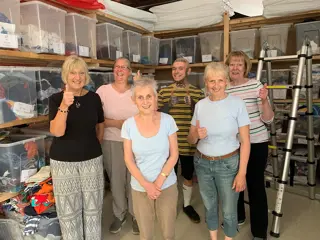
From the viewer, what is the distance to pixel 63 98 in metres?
1.57

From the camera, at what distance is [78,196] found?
178cm

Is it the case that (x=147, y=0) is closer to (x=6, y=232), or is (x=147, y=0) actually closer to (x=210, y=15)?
(x=210, y=15)

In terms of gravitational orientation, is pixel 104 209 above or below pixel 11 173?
below

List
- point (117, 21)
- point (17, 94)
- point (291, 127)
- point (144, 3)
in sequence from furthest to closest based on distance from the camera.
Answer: point (144, 3)
point (117, 21)
point (291, 127)
point (17, 94)

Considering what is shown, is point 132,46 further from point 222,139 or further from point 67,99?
point 222,139

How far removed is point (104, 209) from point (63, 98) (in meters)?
1.45

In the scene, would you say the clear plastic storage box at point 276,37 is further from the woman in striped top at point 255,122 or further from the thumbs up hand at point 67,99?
the thumbs up hand at point 67,99

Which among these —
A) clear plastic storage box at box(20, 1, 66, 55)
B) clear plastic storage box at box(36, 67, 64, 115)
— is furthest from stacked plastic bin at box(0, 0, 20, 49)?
clear plastic storage box at box(36, 67, 64, 115)

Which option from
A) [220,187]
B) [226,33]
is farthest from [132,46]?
[220,187]

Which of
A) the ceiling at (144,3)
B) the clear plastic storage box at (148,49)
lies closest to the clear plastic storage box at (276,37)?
the clear plastic storage box at (148,49)

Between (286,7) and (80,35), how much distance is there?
2.01 meters

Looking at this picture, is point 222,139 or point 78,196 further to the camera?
point 78,196

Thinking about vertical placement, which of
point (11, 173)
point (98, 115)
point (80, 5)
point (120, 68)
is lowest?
point (11, 173)

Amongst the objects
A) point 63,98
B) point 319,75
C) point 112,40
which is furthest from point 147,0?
point 63,98
